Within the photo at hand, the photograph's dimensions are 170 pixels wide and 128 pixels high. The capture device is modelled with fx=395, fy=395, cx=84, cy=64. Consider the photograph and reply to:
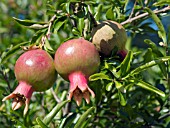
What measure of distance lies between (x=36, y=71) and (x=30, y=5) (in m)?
1.90

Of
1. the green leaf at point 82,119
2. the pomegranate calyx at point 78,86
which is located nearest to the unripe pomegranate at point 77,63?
the pomegranate calyx at point 78,86

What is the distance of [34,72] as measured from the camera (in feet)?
3.64

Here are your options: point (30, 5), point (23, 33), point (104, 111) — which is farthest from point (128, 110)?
point (30, 5)

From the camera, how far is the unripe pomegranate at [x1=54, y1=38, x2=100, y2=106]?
1092mm

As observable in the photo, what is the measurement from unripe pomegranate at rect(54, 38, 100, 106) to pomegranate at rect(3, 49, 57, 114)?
29mm

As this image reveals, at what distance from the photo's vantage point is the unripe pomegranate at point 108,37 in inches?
48.3

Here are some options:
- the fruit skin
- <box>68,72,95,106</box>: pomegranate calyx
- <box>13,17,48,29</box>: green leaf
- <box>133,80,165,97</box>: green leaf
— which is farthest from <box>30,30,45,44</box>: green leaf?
<box>133,80,165,97</box>: green leaf

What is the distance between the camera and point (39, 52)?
1.16 meters

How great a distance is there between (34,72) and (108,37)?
269 mm

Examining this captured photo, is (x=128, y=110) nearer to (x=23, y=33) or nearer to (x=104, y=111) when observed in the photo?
(x=104, y=111)

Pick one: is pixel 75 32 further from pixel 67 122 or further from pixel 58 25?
pixel 67 122

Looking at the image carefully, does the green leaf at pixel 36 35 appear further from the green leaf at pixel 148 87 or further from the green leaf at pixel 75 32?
the green leaf at pixel 148 87

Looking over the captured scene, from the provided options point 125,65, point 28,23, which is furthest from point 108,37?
point 28,23

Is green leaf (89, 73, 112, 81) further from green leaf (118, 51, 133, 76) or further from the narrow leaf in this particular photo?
the narrow leaf
